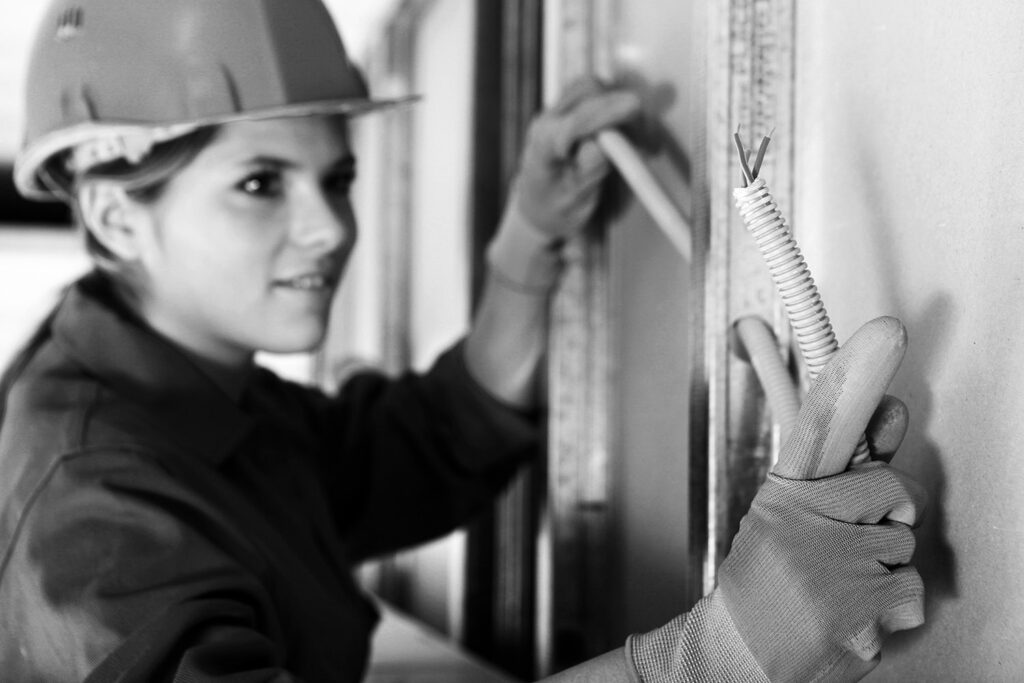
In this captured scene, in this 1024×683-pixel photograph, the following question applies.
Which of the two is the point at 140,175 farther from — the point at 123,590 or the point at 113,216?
the point at 123,590

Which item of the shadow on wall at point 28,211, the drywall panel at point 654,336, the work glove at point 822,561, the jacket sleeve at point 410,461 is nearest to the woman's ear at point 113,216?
the jacket sleeve at point 410,461

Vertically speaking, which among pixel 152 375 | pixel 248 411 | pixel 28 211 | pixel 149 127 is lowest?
pixel 28 211

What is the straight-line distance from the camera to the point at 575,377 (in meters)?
1.45

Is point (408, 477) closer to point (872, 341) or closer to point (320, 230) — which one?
point (320, 230)

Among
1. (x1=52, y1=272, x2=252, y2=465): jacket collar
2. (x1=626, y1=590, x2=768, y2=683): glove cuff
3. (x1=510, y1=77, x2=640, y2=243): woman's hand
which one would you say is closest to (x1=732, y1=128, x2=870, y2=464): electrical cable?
(x1=626, y1=590, x2=768, y2=683): glove cuff

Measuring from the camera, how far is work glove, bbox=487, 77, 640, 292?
49.6 inches

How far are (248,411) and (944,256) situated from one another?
889mm

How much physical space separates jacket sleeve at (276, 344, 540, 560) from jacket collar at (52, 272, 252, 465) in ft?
1.35

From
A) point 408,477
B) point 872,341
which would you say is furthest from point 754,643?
point 408,477

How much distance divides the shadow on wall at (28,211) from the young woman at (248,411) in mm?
3257

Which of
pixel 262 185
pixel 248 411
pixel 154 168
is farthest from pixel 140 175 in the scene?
pixel 248 411

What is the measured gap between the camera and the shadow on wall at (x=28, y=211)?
4.40 m

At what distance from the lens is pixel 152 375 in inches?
45.3

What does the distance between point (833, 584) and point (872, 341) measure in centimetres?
15
